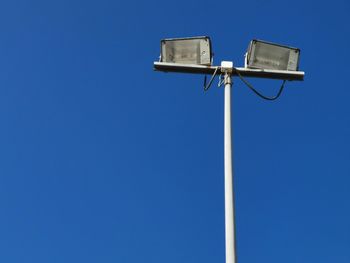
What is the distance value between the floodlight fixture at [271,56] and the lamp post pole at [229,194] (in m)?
0.46

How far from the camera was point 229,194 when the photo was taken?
6.73 metres

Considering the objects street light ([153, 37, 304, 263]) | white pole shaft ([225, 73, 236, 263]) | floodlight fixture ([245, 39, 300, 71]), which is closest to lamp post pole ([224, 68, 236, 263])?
white pole shaft ([225, 73, 236, 263])

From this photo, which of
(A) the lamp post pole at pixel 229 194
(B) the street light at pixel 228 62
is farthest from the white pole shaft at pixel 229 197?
(B) the street light at pixel 228 62

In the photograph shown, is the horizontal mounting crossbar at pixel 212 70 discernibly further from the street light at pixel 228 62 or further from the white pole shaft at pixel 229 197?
the white pole shaft at pixel 229 197

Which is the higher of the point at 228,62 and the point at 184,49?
the point at 184,49

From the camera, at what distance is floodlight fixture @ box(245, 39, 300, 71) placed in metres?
7.64

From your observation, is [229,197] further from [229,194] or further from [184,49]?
[184,49]

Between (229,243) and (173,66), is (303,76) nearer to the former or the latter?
(173,66)

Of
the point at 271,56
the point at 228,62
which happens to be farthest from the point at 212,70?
the point at 271,56

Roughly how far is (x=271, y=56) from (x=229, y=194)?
1927mm

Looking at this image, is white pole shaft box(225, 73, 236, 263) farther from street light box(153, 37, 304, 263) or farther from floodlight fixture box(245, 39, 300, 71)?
floodlight fixture box(245, 39, 300, 71)

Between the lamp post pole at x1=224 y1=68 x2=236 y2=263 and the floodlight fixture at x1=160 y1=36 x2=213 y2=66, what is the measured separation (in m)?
0.56

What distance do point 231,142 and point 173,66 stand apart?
46.3 inches

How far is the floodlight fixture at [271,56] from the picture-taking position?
7.64m
